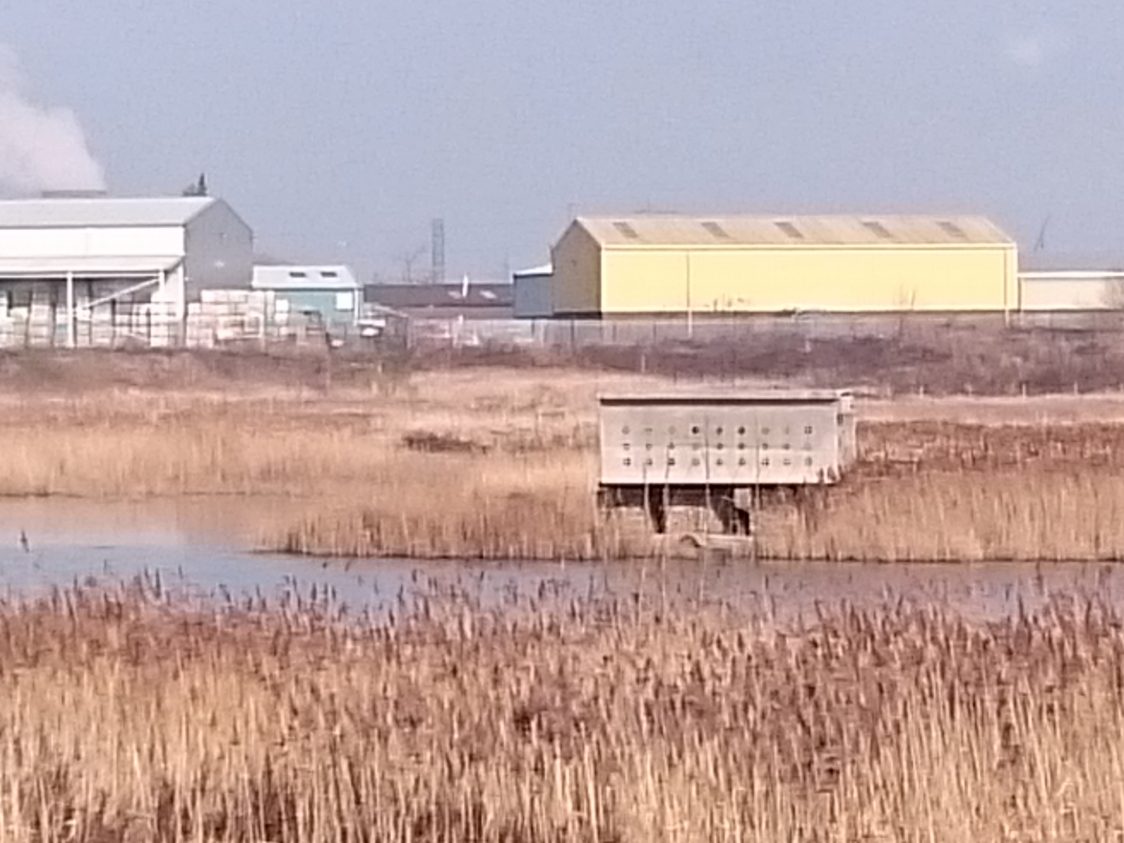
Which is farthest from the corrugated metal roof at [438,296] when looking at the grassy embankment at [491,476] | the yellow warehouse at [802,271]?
the grassy embankment at [491,476]

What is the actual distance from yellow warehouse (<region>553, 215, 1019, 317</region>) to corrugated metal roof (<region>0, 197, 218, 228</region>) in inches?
461

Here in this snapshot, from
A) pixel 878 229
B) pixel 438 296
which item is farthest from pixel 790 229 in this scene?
pixel 438 296

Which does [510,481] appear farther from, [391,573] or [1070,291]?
[1070,291]

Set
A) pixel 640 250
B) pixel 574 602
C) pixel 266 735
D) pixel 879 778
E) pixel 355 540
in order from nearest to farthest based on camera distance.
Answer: pixel 879 778 → pixel 266 735 → pixel 574 602 → pixel 355 540 → pixel 640 250

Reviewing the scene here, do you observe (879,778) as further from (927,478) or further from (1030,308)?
(1030,308)

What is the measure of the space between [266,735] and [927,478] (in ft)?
43.9

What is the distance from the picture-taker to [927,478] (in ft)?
74.2

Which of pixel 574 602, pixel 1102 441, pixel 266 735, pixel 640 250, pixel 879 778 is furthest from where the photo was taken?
pixel 640 250

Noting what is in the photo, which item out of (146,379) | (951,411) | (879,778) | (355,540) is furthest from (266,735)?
(146,379)

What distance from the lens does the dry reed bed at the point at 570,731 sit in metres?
8.89

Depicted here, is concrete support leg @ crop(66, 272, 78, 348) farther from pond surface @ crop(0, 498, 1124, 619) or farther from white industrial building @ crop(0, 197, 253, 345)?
pond surface @ crop(0, 498, 1124, 619)

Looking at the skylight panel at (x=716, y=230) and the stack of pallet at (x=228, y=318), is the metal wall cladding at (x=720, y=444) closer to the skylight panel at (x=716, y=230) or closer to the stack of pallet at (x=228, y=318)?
the stack of pallet at (x=228, y=318)

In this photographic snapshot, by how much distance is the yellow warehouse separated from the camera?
227 feet

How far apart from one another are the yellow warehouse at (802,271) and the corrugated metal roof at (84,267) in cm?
1283
